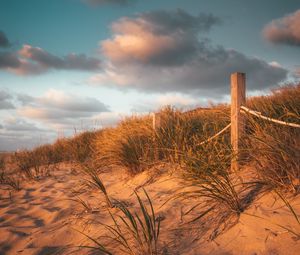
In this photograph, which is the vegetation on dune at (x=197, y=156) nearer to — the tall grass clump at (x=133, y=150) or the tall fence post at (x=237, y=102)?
the tall grass clump at (x=133, y=150)

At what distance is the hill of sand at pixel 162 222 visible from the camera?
8.56 feet

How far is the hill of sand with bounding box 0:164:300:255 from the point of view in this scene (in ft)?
8.56

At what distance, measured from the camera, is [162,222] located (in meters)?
3.30

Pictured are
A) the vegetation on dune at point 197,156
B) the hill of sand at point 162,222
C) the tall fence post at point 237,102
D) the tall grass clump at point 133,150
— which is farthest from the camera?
the tall grass clump at point 133,150

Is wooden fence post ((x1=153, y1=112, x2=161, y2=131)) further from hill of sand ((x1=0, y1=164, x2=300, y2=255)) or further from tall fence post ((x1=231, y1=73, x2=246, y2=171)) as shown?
tall fence post ((x1=231, y1=73, x2=246, y2=171))

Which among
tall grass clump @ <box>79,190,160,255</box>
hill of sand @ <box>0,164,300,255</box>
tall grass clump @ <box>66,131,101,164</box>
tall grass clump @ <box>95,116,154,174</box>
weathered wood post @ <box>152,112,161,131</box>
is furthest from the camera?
tall grass clump @ <box>66,131,101,164</box>

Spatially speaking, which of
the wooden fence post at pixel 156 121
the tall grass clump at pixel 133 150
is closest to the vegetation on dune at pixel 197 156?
the tall grass clump at pixel 133 150

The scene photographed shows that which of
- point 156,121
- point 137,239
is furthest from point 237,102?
point 137,239

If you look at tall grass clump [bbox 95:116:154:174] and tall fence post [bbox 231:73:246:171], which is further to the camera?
tall grass clump [bbox 95:116:154:174]

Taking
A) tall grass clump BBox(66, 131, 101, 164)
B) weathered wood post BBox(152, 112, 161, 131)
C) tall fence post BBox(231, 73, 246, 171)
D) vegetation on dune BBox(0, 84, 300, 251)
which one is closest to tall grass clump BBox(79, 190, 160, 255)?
vegetation on dune BBox(0, 84, 300, 251)

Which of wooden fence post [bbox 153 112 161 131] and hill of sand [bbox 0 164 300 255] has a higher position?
wooden fence post [bbox 153 112 161 131]

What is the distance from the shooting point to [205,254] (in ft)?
8.39

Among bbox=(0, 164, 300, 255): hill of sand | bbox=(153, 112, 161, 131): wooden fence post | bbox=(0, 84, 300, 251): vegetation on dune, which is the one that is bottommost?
bbox=(0, 164, 300, 255): hill of sand

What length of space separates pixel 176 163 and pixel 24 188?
13.0 ft
